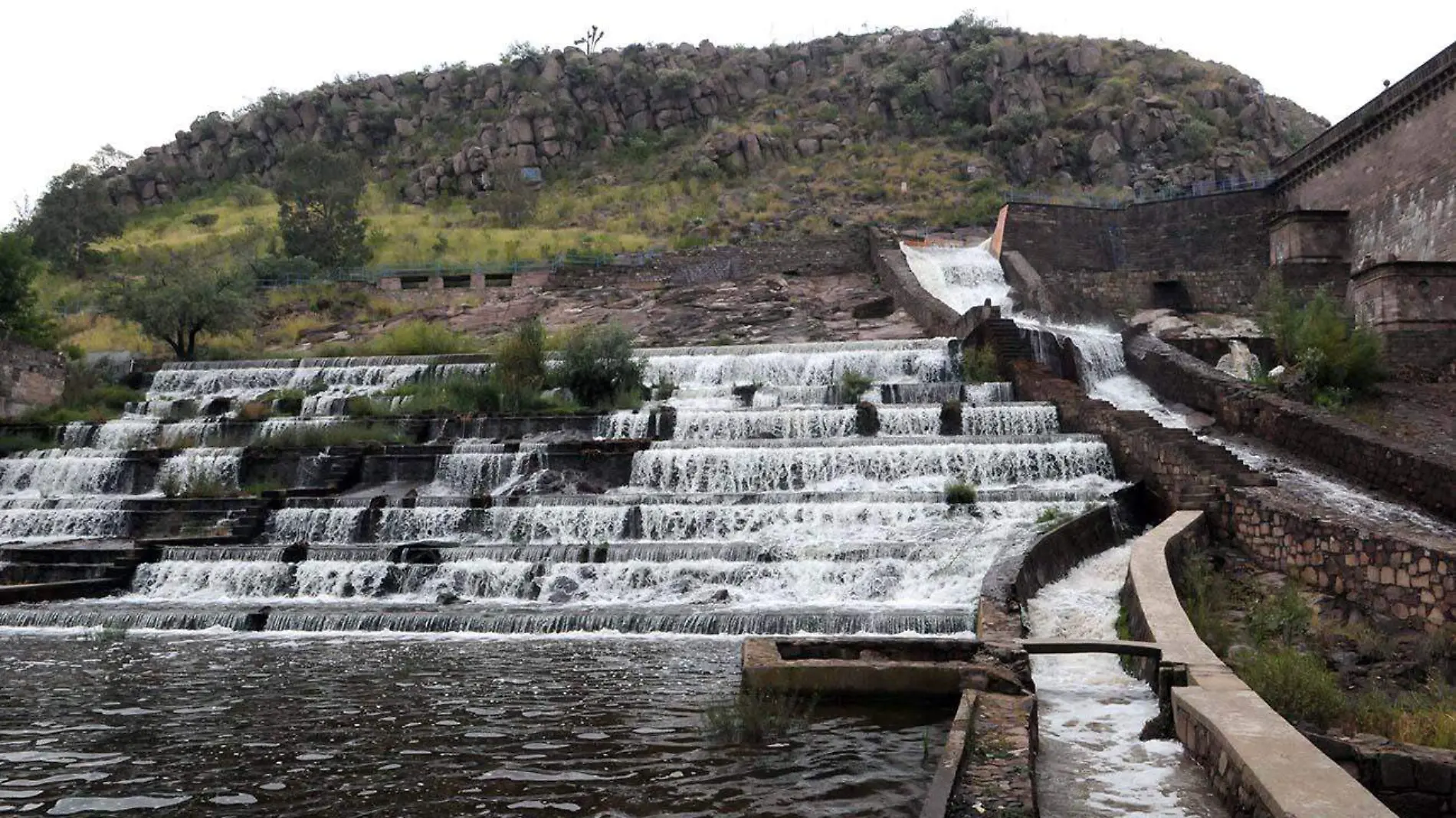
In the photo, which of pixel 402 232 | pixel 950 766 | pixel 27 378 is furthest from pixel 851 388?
pixel 402 232

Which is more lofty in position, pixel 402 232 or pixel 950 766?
pixel 402 232

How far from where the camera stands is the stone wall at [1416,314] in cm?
1764

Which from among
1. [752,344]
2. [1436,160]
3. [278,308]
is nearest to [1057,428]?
[752,344]

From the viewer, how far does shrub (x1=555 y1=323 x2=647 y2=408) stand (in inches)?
809

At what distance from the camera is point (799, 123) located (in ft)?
161

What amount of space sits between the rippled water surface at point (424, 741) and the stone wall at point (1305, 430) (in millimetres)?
8893

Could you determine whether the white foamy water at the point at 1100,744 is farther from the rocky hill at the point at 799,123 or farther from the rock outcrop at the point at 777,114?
the rock outcrop at the point at 777,114

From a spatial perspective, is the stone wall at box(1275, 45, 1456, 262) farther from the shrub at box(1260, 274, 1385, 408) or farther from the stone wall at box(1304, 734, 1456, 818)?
the stone wall at box(1304, 734, 1456, 818)

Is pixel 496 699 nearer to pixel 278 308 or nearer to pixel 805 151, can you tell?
pixel 278 308

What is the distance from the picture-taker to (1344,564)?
975 centimetres

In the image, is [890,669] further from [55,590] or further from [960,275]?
[960,275]

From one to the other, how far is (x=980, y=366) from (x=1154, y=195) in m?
19.9

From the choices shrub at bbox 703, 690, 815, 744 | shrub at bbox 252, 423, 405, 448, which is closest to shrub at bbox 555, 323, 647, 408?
shrub at bbox 252, 423, 405, 448

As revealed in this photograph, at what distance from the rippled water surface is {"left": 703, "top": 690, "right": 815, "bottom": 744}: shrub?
0.41ft
